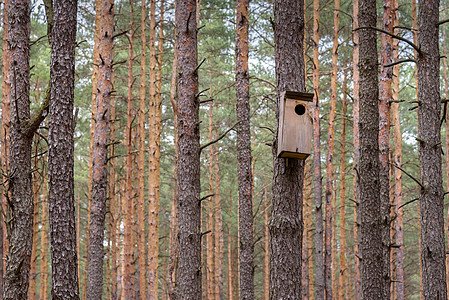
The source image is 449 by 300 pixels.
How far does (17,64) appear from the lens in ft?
19.7

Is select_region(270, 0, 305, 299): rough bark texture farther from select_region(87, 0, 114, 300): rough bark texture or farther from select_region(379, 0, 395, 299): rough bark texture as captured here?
select_region(87, 0, 114, 300): rough bark texture

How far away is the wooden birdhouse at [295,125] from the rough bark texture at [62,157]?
2.26m

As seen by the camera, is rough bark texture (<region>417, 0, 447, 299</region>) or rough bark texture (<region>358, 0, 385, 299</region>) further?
rough bark texture (<region>358, 0, 385, 299</region>)

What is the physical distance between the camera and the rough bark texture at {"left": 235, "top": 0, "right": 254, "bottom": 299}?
7863 millimetres

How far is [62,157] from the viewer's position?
16.2ft

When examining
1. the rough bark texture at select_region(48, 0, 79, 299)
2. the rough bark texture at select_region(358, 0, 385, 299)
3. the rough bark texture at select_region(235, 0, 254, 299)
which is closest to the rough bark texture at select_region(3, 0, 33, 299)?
the rough bark texture at select_region(48, 0, 79, 299)

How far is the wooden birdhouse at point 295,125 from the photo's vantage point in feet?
14.4

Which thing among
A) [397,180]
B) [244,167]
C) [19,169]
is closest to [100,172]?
[19,169]

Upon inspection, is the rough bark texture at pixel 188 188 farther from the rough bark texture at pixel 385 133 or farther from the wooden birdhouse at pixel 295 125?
the rough bark texture at pixel 385 133

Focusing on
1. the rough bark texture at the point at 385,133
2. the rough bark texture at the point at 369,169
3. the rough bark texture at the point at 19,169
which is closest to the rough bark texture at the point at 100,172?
the rough bark texture at the point at 19,169

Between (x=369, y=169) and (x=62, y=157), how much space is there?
3.78 m

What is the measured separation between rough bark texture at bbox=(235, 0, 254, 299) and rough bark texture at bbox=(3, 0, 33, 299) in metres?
3.42

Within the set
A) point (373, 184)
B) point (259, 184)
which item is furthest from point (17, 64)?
point (259, 184)

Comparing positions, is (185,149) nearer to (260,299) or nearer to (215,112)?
(215,112)
